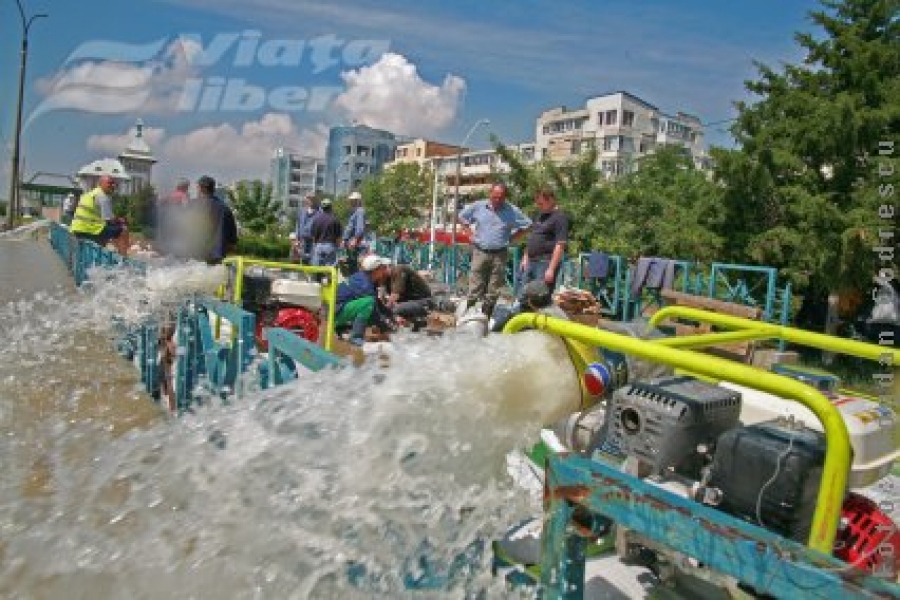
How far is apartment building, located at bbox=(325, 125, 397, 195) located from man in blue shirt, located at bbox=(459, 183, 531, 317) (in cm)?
6365

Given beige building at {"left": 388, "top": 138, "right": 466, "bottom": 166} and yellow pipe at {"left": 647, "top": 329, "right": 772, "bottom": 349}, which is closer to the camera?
yellow pipe at {"left": 647, "top": 329, "right": 772, "bottom": 349}

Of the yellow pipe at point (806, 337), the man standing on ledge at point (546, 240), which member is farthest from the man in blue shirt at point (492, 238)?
the yellow pipe at point (806, 337)

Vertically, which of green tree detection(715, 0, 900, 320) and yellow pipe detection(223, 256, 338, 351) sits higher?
green tree detection(715, 0, 900, 320)

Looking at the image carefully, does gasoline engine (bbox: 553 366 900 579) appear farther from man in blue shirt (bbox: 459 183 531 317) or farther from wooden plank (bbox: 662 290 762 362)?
man in blue shirt (bbox: 459 183 531 317)

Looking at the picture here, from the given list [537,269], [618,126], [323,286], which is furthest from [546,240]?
[618,126]

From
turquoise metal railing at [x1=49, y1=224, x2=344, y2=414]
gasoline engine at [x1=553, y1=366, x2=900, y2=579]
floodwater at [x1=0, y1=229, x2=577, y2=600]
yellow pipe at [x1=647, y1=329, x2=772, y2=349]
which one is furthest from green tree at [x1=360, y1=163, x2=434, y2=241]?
gasoline engine at [x1=553, y1=366, x2=900, y2=579]

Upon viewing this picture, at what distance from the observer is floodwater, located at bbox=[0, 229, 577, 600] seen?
6.73ft

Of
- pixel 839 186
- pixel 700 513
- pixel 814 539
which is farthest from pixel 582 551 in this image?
pixel 839 186

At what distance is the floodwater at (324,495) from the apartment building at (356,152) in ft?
226

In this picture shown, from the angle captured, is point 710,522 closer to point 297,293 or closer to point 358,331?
point 358,331

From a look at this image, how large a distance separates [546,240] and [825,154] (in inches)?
211

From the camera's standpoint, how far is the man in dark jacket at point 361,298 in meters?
5.26

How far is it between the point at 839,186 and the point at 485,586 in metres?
10.2

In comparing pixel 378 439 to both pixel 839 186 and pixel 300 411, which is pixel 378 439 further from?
pixel 839 186
